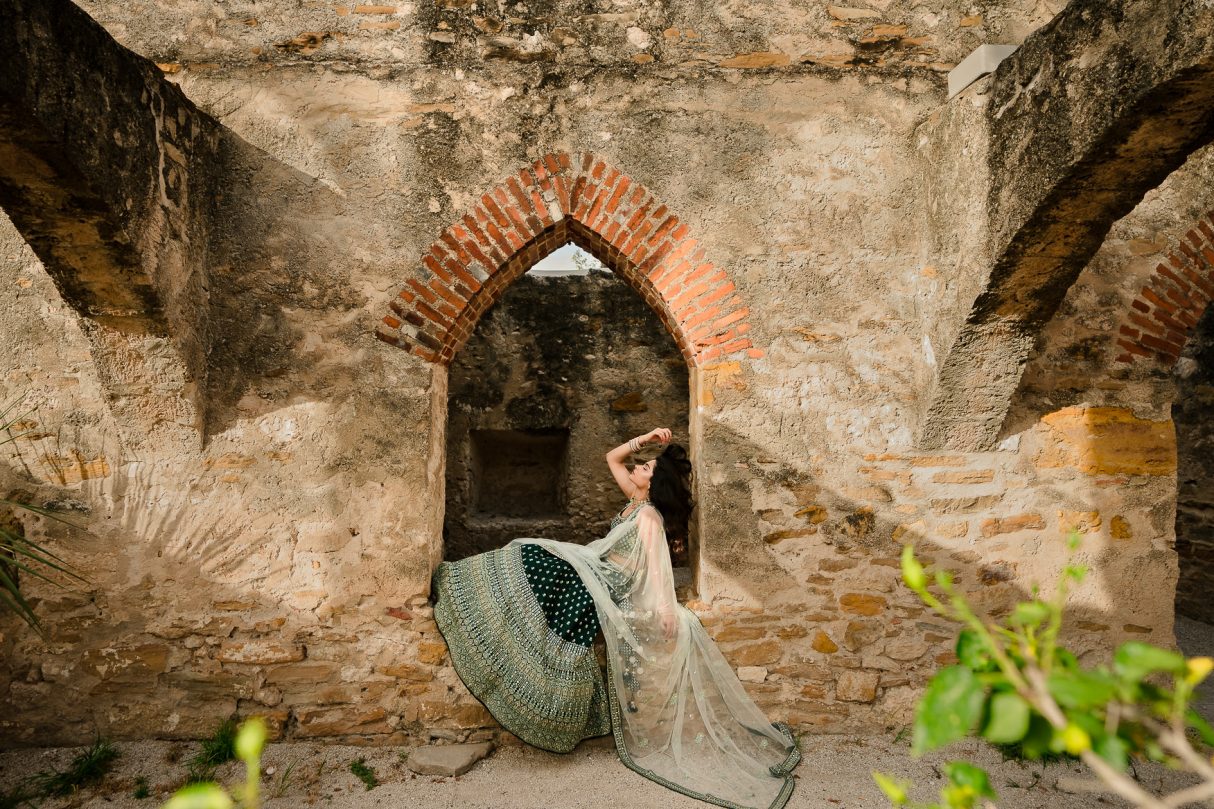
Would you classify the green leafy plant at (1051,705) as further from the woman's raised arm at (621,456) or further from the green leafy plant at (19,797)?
the green leafy plant at (19,797)

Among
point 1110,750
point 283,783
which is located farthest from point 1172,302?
point 283,783

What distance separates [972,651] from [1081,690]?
0.18 metres

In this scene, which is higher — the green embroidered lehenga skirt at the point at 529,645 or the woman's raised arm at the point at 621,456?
the woman's raised arm at the point at 621,456

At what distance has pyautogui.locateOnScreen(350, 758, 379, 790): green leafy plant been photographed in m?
3.46

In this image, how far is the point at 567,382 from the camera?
6.94 meters

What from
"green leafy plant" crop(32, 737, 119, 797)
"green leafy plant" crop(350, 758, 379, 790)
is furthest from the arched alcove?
"green leafy plant" crop(32, 737, 119, 797)

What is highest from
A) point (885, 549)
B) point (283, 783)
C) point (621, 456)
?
point (621, 456)

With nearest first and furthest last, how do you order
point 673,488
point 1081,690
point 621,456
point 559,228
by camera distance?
point 1081,690
point 559,228
point 621,456
point 673,488

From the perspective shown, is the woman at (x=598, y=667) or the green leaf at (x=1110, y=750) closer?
the green leaf at (x=1110, y=750)

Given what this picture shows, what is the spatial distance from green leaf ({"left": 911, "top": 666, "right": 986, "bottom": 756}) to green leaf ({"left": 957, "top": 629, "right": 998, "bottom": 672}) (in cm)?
6

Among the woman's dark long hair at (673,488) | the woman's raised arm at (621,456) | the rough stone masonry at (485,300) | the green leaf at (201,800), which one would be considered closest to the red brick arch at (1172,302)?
the rough stone masonry at (485,300)

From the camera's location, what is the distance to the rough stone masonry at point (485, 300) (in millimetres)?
3705

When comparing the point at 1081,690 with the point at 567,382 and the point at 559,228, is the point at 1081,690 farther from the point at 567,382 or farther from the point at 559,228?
the point at 567,382

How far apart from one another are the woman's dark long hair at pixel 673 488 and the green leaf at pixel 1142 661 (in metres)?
4.70
